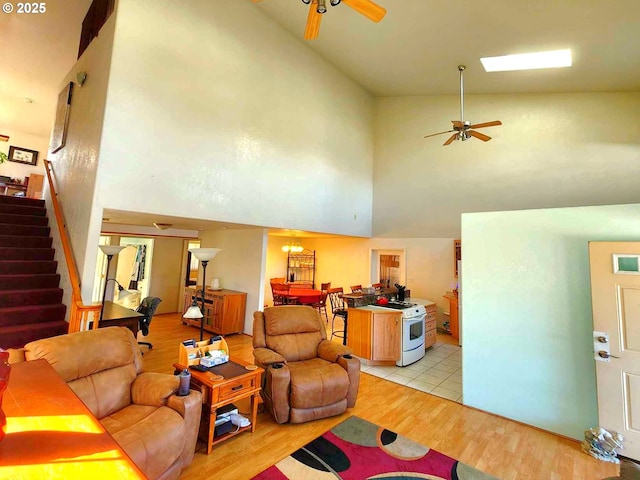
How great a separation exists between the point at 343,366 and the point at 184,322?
5079 mm

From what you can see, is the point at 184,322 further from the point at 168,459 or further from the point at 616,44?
the point at 616,44

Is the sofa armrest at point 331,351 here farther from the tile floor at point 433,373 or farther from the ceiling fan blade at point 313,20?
the ceiling fan blade at point 313,20

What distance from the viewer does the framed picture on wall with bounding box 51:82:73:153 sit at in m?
5.15

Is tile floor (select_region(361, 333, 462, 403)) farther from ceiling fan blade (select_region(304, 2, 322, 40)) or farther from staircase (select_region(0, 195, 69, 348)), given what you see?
ceiling fan blade (select_region(304, 2, 322, 40))

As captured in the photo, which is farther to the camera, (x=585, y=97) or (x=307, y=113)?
(x=307, y=113)

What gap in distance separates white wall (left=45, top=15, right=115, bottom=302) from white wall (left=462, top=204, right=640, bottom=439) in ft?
15.1

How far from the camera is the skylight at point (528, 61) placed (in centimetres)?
453

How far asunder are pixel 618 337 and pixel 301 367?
3.08 m

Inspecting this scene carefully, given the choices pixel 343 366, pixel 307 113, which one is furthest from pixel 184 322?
pixel 307 113

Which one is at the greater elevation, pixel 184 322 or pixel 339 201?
pixel 339 201

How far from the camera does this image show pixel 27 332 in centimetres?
333

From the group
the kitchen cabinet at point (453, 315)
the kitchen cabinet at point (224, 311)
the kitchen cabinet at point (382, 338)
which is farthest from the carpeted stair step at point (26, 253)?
the kitchen cabinet at point (453, 315)

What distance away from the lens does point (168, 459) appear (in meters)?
1.97

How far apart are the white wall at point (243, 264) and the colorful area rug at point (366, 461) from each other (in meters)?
3.59
